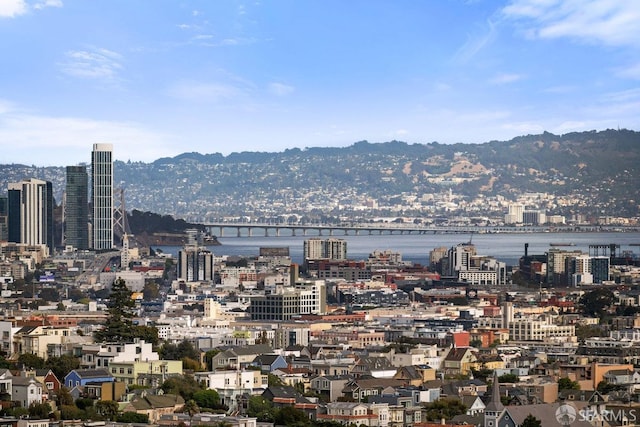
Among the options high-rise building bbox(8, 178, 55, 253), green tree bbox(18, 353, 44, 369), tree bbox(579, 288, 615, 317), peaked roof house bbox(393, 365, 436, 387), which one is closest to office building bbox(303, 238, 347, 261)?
high-rise building bbox(8, 178, 55, 253)

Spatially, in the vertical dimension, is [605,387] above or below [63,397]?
below

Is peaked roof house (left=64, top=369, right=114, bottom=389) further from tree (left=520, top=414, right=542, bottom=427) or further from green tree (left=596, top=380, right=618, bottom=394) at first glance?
green tree (left=596, top=380, right=618, bottom=394)

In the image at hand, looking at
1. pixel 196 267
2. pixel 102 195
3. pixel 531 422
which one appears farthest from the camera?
pixel 102 195

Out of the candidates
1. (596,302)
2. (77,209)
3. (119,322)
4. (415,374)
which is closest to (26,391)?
(415,374)

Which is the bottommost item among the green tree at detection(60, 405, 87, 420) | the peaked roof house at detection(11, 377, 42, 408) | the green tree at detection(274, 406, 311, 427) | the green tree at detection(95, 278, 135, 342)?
the green tree at detection(274, 406, 311, 427)

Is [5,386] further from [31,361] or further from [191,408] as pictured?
[31,361]

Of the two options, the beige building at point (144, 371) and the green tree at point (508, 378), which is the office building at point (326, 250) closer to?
the green tree at point (508, 378)

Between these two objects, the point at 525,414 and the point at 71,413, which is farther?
the point at 71,413
